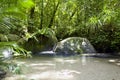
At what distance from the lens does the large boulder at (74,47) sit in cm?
837

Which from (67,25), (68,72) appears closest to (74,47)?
(67,25)

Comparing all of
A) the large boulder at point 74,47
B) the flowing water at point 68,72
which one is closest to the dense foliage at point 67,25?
the large boulder at point 74,47

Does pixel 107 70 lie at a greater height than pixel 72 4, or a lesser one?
lesser

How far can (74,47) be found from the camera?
8555mm

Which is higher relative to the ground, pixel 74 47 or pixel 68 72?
pixel 74 47

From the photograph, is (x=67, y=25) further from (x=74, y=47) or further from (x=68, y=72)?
(x=68, y=72)

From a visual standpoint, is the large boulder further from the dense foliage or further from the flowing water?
the flowing water

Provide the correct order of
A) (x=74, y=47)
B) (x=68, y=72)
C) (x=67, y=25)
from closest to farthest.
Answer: (x=68, y=72), (x=74, y=47), (x=67, y=25)

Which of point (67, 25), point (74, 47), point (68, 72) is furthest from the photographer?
point (67, 25)

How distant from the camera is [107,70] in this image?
17.3 ft

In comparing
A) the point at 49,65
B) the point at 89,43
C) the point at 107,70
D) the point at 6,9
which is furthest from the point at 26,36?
the point at 6,9

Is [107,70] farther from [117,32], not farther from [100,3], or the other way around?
[100,3]

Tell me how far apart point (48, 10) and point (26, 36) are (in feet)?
7.56

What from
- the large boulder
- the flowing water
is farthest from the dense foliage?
the flowing water
